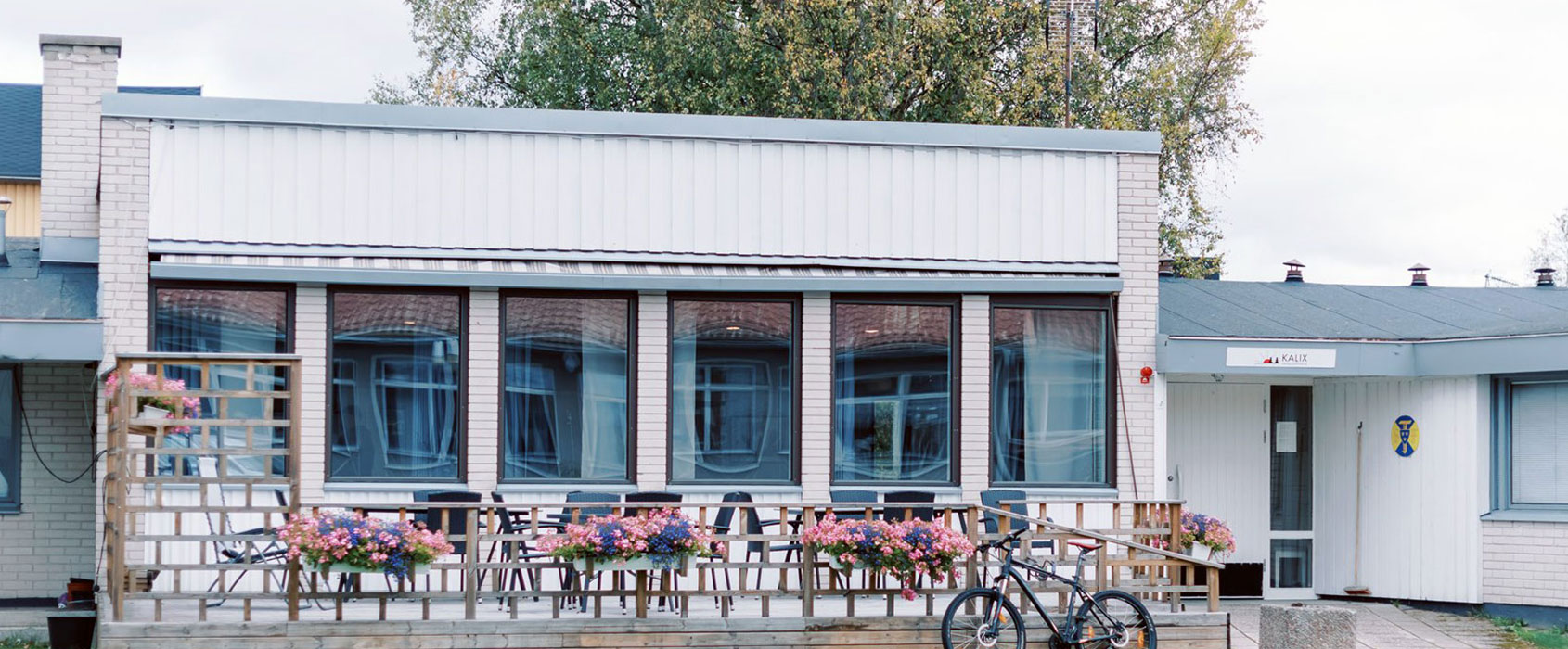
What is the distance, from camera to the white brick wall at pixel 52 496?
14.8 m

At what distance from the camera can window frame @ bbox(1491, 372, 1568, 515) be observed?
48.3 feet

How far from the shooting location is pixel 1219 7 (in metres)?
28.8

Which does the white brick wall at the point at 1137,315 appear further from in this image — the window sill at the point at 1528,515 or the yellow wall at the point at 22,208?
the yellow wall at the point at 22,208

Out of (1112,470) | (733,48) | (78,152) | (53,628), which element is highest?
(733,48)

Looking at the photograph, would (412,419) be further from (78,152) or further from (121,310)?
(78,152)

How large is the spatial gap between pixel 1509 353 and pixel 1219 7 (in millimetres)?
15472

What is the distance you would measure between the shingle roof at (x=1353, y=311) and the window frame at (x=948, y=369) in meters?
2.19

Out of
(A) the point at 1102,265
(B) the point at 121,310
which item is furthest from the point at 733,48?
(B) the point at 121,310

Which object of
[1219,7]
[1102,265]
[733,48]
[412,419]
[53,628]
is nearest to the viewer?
[53,628]

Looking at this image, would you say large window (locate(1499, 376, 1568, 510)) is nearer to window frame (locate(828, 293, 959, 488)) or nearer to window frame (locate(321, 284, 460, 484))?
window frame (locate(828, 293, 959, 488))

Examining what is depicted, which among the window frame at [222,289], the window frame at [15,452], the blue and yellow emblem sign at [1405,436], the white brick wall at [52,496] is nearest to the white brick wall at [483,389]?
the window frame at [222,289]

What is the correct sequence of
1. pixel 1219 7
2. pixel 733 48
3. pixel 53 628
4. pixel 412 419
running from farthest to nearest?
pixel 1219 7 < pixel 733 48 < pixel 412 419 < pixel 53 628

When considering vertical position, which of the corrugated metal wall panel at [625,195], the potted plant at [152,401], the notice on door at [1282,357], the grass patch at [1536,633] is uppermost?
the corrugated metal wall panel at [625,195]

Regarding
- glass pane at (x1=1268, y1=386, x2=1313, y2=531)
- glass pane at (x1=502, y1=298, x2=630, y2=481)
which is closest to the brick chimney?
glass pane at (x1=502, y1=298, x2=630, y2=481)
